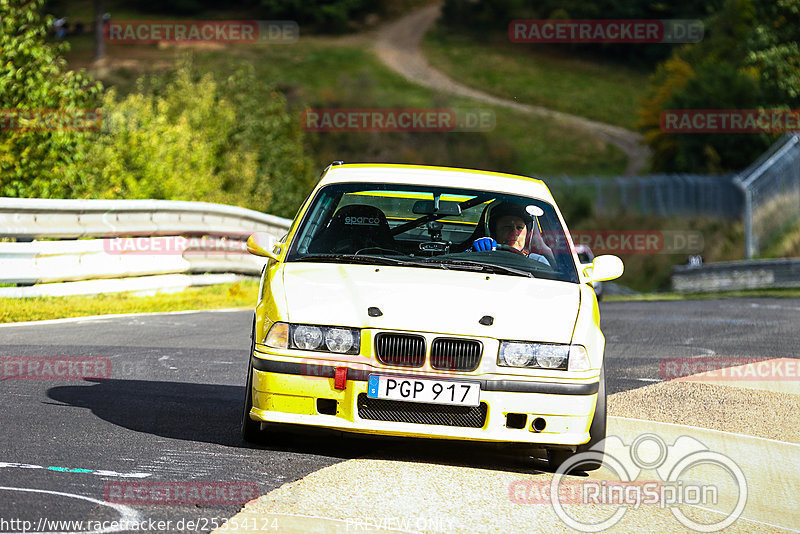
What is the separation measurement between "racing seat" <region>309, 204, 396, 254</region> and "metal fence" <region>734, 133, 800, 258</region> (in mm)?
25422

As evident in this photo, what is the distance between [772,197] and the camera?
32500 mm

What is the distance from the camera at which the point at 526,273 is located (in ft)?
23.2

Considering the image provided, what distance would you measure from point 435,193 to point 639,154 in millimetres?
68312

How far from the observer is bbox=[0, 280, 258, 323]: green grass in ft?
41.3

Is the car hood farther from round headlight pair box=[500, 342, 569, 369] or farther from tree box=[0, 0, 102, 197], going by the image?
tree box=[0, 0, 102, 197]

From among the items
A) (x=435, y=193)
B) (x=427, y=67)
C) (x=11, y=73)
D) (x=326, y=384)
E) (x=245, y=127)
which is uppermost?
(x=427, y=67)

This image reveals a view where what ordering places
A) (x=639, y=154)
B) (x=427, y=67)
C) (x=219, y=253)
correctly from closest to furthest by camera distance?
(x=219, y=253), (x=639, y=154), (x=427, y=67)

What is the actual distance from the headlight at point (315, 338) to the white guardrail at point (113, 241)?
7.21 m

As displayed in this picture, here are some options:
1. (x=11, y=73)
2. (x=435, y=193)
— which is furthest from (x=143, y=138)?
(x=435, y=193)

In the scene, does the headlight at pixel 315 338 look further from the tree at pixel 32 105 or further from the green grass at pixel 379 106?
the green grass at pixel 379 106

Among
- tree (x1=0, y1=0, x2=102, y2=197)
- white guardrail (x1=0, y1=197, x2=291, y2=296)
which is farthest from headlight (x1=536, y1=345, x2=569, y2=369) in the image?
tree (x1=0, y1=0, x2=102, y2=197)

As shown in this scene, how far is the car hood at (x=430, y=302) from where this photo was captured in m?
6.23

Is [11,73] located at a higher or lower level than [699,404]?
higher

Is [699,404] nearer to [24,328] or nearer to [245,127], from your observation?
[24,328]
